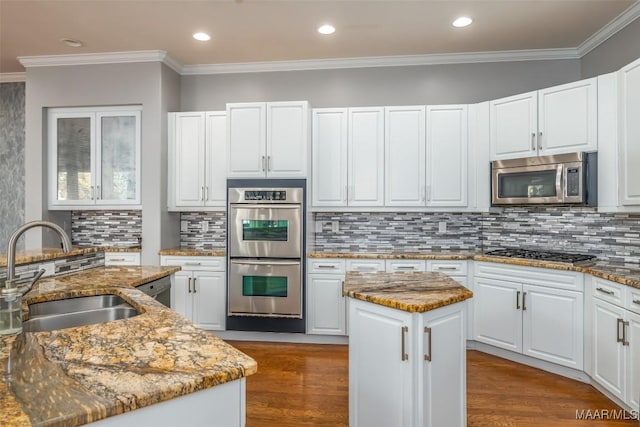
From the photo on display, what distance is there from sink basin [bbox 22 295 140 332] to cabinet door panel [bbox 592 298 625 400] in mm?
2921

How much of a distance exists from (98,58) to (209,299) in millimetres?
2845

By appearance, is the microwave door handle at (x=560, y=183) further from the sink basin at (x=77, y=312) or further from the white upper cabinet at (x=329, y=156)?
the sink basin at (x=77, y=312)

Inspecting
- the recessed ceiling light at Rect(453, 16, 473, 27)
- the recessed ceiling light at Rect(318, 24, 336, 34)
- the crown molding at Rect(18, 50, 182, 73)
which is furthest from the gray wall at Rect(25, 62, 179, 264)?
the recessed ceiling light at Rect(453, 16, 473, 27)

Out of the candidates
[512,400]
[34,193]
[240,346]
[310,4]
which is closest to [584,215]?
[512,400]

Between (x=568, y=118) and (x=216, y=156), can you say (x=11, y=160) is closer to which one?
(x=216, y=156)

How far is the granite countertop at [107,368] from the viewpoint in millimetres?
803

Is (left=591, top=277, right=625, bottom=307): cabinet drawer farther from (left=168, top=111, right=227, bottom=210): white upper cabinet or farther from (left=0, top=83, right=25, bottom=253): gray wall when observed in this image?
(left=0, top=83, right=25, bottom=253): gray wall

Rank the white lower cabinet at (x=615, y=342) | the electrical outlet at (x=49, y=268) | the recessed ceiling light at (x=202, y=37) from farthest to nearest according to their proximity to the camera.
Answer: the recessed ceiling light at (x=202, y=37) → the white lower cabinet at (x=615, y=342) → the electrical outlet at (x=49, y=268)

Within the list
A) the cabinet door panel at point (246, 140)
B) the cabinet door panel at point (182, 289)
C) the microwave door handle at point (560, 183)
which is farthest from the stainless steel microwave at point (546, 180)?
the cabinet door panel at point (182, 289)

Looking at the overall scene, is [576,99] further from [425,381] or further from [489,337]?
[425,381]

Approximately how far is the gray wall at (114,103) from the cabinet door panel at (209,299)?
1.77ft

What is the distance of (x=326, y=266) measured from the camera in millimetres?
3709

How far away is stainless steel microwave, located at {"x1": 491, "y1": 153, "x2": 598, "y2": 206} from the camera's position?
117 inches

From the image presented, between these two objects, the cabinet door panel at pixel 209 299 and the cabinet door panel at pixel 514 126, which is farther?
the cabinet door panel at pixel 209 299
